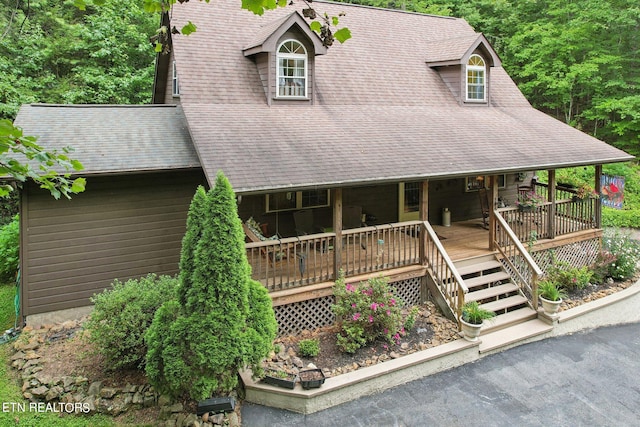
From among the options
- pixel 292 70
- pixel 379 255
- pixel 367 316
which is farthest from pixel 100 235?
pixel 292 70

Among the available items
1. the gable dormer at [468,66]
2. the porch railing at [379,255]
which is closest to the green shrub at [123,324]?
the porch railing at [379,255]

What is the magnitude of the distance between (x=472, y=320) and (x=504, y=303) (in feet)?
5.16

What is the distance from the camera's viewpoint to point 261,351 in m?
6.25

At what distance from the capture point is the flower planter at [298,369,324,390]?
6.56 m

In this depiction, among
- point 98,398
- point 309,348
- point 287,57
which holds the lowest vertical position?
point 98,398

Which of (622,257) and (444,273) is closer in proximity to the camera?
(444,273)

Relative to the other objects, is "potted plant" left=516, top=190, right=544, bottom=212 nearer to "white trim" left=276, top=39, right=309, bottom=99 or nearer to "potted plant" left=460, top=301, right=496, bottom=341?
"potted plant" left=460, top=301, right=496, bottom=341

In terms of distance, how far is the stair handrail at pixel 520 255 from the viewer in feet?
30.9

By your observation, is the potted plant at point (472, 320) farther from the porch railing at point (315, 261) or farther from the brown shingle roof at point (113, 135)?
the brown shingle roof at point (113, 135)

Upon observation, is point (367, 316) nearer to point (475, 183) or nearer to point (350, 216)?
point (350, 216)

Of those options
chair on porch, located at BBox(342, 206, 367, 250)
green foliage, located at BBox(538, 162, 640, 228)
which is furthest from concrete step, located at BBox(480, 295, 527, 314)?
green foliage, located at BBox(538, 162, 640, 228)

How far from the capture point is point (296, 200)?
11070mm

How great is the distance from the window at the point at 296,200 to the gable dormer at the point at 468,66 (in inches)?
206

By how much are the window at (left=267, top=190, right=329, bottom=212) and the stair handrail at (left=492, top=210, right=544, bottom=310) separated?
4.07m
